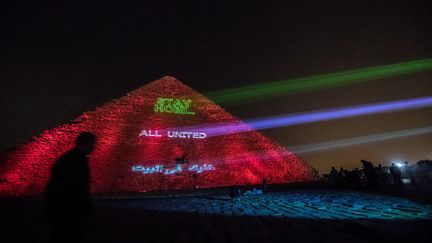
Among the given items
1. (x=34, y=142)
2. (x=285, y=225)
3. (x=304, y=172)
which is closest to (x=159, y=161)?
(x=34, y=142)

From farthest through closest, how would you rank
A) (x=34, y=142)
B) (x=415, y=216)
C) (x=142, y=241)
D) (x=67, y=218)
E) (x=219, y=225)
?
(x=34, y=142), (x=219, y=225), (x=415, y=216), (x=142, y=241), (x=67, y=218)

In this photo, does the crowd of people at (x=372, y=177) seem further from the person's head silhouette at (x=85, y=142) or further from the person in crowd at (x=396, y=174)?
the person's head silhouette at (x=85, y=142)

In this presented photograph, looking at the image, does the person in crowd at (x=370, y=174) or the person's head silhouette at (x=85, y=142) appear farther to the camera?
the person in crowd at (x=370, y=174)

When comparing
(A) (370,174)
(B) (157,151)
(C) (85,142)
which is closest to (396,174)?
(A) (370,174)

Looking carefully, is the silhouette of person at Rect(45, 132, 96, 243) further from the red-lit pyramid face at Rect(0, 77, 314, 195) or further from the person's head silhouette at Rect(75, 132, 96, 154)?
the red-lit pyramid face at Rect(0, 77, 314, 195)

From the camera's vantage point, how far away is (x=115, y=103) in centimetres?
2728

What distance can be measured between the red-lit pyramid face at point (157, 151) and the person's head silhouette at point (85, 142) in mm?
19782

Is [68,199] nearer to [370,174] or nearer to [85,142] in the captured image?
[85,142]

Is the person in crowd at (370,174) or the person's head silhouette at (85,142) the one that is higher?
the person in crowd at (370,174)

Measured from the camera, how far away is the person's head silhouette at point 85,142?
99.7 inches

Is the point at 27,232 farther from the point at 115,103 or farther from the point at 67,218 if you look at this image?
the point at 115,103

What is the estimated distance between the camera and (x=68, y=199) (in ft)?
7.67

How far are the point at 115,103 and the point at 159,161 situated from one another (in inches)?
311

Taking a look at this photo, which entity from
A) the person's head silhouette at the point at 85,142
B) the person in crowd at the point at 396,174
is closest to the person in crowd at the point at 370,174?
the person in crowd at the point at 396,174
